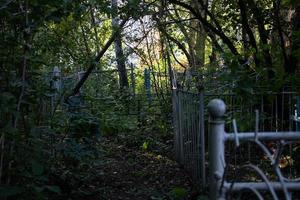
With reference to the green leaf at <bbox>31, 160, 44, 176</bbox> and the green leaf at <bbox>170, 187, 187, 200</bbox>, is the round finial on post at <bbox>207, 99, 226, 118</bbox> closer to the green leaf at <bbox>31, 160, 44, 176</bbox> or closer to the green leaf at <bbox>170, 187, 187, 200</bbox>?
the green leaf at <bbox>31, 160, 44, 176</bbox>

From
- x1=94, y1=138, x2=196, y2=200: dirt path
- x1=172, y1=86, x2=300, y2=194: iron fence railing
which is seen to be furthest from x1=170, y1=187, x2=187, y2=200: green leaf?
x1=172, y1=86, x2=300, y2=194: iron fence railing

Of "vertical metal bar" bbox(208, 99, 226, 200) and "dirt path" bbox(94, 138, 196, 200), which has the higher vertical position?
"vertical metal bar" bbox(208, 99, 226, 200)

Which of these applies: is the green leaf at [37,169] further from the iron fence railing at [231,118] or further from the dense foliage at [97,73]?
the iron fence railing at [231,118]

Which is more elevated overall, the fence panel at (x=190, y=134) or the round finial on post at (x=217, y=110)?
the round finial on post at (x=217, y=110)

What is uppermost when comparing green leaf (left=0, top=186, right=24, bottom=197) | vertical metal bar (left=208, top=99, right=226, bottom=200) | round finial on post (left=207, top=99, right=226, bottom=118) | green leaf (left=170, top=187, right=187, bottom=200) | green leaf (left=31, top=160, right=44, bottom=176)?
round finial on post (left=207, top=99, right=226, bottom=118)

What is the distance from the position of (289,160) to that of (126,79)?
325 inches

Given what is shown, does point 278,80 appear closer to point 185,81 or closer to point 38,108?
point 38,108

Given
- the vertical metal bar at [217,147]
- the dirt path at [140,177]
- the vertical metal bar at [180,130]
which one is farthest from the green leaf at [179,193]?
the vertical metal bar at [217,147]

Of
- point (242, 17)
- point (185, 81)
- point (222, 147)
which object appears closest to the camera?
point (222, 147)

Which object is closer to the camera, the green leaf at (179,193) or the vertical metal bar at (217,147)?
the vertical metal bar at (217,147)

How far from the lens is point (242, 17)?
7.21 metres

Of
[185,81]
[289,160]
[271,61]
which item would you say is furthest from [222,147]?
[185,81]

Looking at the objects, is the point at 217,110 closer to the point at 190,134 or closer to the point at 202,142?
the point at 202,142

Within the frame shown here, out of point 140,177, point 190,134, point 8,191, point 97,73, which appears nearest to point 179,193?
point 190,134
